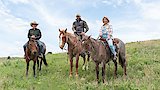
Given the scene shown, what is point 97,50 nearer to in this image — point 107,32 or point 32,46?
point 107,32

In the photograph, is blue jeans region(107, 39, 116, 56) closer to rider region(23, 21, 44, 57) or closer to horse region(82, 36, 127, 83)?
horse region(82, 36, 127, 83)

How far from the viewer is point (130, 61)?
2088cm

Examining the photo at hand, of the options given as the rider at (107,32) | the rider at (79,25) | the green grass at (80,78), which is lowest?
the green grass at (80,78)

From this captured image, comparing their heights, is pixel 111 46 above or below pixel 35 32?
below

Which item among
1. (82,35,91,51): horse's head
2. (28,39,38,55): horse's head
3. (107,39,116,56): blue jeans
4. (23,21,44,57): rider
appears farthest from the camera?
(23,21,44,57): rider

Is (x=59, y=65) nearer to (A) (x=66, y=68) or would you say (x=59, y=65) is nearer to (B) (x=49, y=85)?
(A) (x=66, y=68)

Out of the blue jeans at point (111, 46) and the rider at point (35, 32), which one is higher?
the rider at point (35, 32)

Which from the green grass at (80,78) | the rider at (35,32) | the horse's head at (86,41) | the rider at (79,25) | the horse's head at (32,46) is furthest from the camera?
the rider at (79,25)

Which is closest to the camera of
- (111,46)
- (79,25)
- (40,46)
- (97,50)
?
(97,50)

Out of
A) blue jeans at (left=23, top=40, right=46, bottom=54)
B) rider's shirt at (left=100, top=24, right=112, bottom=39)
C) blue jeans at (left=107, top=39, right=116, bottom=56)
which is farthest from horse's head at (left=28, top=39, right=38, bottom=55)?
blue jeans at (left=107, top=39, right=116, bottom=56)

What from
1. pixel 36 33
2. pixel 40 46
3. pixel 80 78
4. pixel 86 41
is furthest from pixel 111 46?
pixel 36 33

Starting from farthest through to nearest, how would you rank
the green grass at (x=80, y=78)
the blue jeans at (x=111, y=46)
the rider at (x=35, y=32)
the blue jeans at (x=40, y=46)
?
the rider at (x=35, y=32)
the blue jeans at (x=40, y=46)
the blue jeans at (x=111, y=46)
the green grass at (x=80, y=78)

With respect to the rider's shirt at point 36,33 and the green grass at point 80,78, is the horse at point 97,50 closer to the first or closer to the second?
the green grass at point 80,78

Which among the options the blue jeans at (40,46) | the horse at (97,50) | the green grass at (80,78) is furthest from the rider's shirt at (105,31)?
the blue jeans at (40,46)
